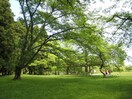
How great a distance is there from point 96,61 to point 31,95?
21.6m

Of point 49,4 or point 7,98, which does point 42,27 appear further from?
point 7,98

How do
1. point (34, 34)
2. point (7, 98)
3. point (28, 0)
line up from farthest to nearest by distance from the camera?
point (34, 34) → point (28, 0) → point (7, 98)

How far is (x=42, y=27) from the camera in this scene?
28.5 metres

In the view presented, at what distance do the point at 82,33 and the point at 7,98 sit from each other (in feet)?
47.2

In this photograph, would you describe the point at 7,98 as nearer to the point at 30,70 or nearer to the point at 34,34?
the point at 34,34

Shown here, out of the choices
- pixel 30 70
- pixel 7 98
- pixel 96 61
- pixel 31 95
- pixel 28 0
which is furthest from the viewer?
pixel 30 70

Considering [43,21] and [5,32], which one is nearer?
[43,21]

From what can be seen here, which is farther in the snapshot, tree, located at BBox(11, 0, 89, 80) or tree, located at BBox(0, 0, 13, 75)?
tree, located at BBox(0, 0, 13, 75)

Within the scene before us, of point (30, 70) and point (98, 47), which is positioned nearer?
point (98, 47)

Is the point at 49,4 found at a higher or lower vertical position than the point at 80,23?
higher

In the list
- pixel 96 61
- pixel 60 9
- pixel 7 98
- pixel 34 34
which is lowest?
pixel 7 98

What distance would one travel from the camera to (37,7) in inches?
1120

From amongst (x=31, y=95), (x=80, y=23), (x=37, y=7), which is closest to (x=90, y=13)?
(x=80, y=23)

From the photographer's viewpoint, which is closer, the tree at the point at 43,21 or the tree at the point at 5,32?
the tree at the point at 43,21
